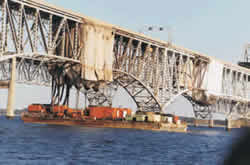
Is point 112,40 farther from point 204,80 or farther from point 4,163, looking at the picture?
point 4,163

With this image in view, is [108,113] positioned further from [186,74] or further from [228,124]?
[228,124]

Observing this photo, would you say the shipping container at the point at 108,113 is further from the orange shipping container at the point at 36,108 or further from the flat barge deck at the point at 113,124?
the orange shipping container at the point at 36,108

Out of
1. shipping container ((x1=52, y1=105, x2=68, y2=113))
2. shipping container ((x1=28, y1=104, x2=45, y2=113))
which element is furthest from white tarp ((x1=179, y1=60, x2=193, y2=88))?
shipping container ((x1=28, y1=104, x2=45, y2=113))

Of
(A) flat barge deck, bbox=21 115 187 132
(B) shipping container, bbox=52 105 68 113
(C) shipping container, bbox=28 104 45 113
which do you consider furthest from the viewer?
(C) shipping container, bbox=28 104 45 113

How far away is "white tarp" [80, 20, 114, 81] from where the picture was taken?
82188 mm

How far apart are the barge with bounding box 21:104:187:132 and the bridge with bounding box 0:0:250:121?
4.08 m

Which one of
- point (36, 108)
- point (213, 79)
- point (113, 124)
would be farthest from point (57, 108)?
point (213, 79)

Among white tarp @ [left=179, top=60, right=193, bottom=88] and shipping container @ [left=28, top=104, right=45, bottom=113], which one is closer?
white tarp @ [left=179, top=60, right=193, bottom=88]

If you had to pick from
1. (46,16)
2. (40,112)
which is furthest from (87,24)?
(40,112)

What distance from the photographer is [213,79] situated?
425 ft

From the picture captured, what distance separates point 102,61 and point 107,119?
32.7 meters

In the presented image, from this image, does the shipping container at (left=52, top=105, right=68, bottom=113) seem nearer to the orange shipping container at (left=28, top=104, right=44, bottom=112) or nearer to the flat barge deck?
the flat barge deck

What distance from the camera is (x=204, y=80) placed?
413 ft

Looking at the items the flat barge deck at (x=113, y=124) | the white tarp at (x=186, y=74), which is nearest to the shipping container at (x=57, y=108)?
the flat barge deck at (x=113, y=124)
